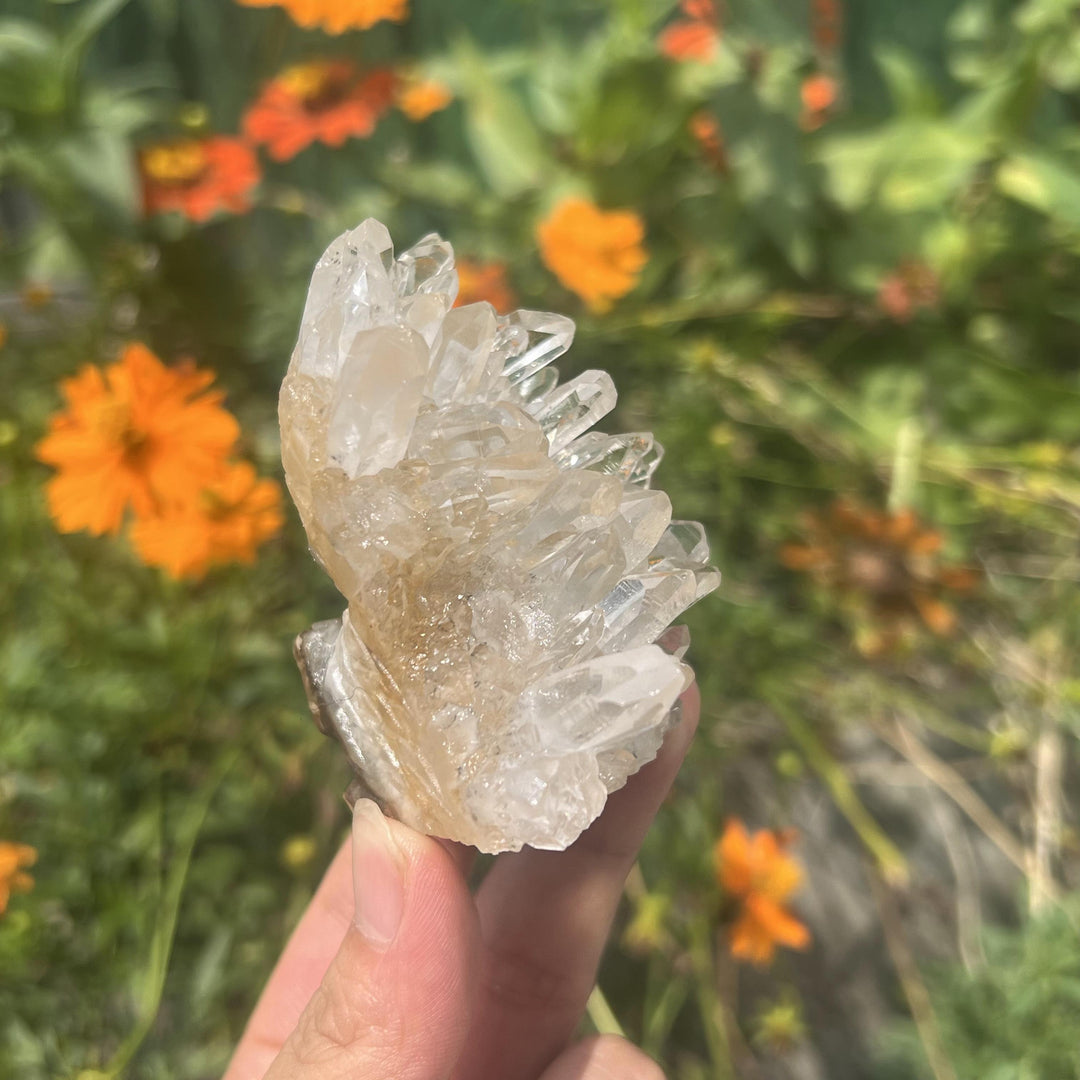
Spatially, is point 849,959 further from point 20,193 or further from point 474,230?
point 20,193

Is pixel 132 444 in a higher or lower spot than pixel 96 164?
lower

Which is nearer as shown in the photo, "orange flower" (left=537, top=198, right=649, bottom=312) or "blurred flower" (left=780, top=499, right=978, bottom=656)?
"orange flower" (left=537, top=198, right=649, bottom=312)

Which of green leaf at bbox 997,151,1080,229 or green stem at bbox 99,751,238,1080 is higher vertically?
green leaf at bbox 997,151,1080,229

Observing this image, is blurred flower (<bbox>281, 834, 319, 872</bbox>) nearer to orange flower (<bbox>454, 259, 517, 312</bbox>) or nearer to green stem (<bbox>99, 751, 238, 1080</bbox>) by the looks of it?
green stem (<bbox>99, 751, 238, 1080</bbox>)

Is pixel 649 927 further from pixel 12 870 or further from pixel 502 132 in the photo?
pixel 502 132

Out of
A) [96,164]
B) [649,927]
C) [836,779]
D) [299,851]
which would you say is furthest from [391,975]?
[96,164]

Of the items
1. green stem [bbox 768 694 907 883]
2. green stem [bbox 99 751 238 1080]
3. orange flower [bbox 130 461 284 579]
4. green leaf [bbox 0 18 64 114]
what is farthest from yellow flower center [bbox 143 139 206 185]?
green stem [bbox 768 694 907 883]

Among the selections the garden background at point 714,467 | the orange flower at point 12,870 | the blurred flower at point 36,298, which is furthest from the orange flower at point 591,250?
the orange flower at point 12,870
